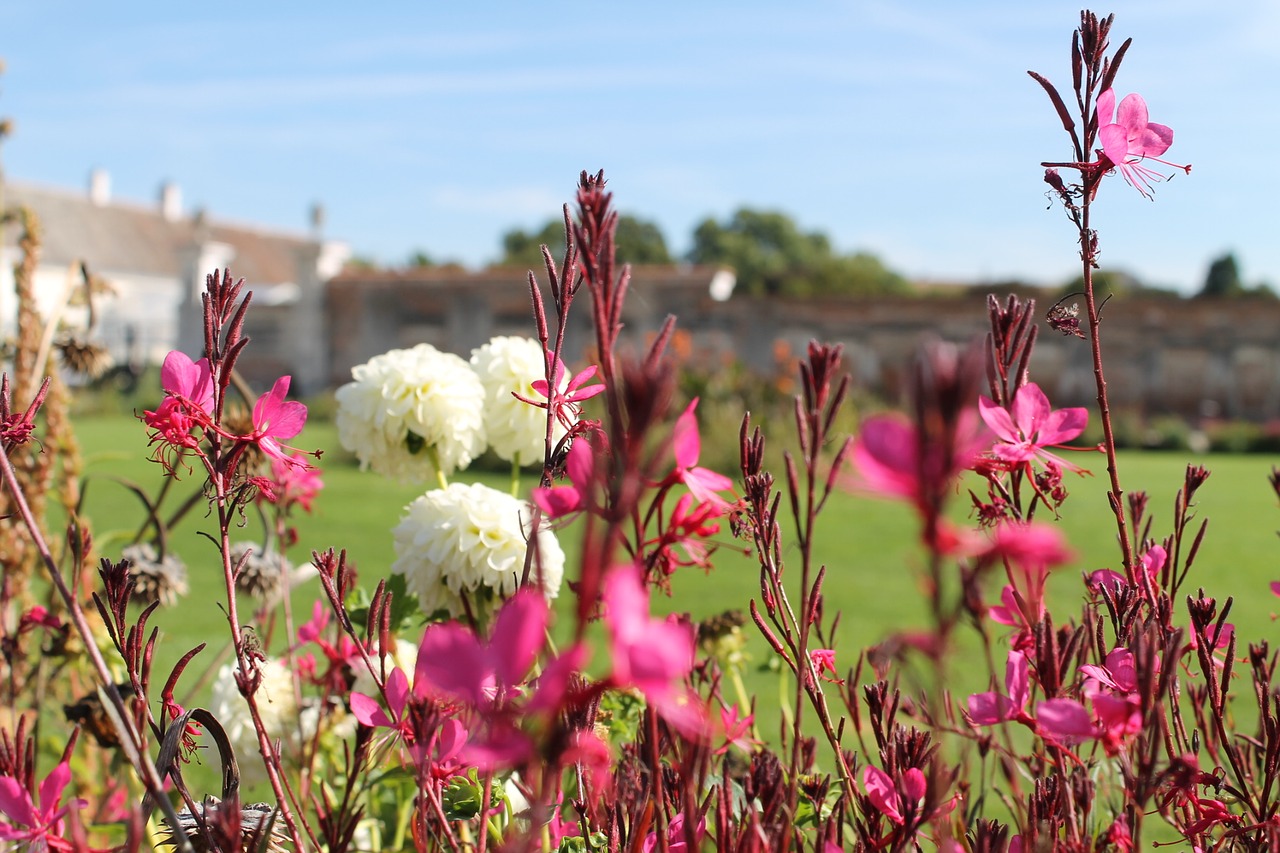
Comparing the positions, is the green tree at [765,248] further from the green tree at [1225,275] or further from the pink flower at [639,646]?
the pink flower at [639,646]

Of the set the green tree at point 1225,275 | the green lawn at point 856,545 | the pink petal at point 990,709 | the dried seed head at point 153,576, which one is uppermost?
the green tree at point 1225,275

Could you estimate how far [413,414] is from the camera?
156cm

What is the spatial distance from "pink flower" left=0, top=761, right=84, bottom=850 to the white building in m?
19.9

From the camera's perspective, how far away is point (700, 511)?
0.67m

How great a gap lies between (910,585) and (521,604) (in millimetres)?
5642

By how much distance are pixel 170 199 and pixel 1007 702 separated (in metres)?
39.1

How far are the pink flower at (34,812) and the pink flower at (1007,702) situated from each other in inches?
23.1

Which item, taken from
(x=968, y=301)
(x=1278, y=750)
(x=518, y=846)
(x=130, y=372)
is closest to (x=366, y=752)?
(x=518, y=846)

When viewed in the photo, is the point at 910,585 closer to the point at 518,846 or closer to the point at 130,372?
the point at 130,372

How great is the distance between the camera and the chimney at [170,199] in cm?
3553

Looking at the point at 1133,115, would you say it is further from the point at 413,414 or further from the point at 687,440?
the point at 413,414

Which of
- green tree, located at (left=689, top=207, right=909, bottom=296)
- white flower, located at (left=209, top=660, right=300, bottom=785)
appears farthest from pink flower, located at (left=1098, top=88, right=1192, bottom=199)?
green tree, located at (left=689, top=207, right=909, bottom=296)

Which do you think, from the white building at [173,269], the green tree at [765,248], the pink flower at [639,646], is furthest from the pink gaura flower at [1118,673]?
the green tree at [765,248]

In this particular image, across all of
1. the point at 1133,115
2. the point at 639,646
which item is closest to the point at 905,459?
the point at 639,646
